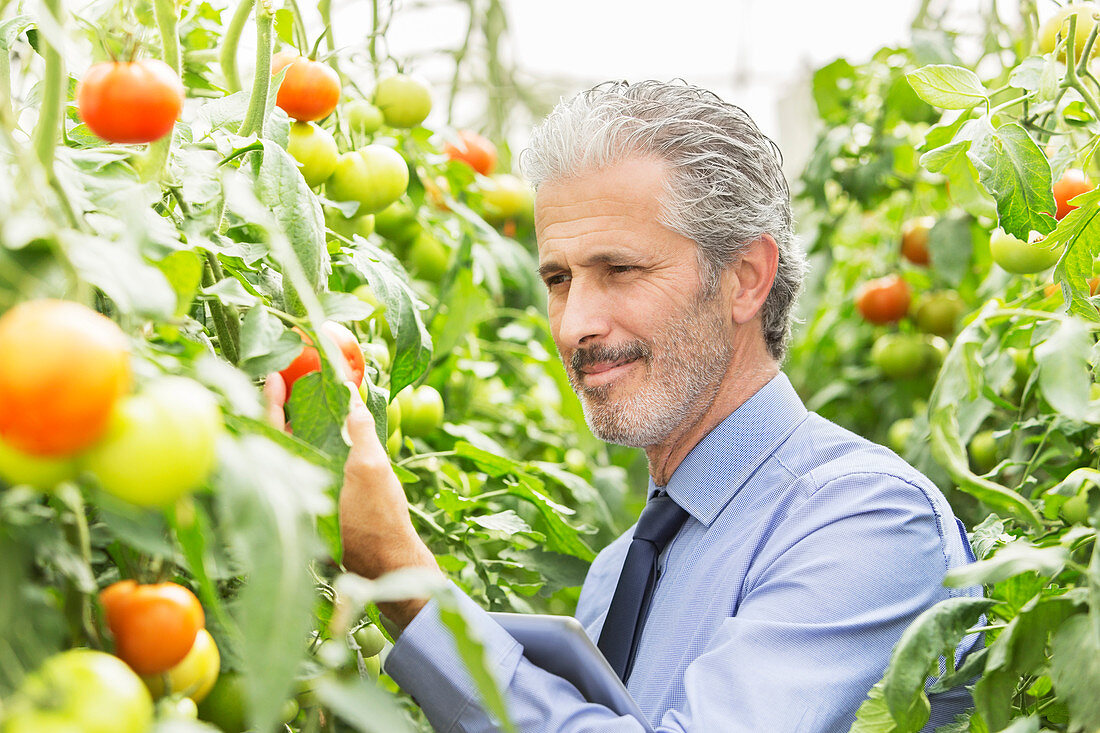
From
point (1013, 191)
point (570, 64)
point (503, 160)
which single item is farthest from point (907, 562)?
point (570, 64)

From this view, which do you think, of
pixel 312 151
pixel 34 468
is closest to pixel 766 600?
pixel 312 151

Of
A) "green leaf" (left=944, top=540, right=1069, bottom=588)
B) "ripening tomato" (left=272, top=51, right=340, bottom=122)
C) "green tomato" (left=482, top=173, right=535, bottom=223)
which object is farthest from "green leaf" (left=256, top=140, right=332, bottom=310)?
"green tomato" (left=482, top=173, right=535, bottom=223)

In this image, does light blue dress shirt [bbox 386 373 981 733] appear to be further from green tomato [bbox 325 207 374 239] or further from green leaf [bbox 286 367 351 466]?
green tomato [bbox 325 207 374 239]

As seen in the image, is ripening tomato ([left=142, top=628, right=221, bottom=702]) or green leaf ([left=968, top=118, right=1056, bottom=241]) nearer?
ripening tomato ([left=142, top=628, right=221, bottom=702])

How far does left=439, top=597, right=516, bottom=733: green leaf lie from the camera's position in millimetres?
419

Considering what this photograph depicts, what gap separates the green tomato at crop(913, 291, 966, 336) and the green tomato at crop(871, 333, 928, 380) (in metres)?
0.03

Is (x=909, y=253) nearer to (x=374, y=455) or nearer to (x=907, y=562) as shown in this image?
(x=907, y=562)

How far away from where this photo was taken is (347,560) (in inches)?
28.8

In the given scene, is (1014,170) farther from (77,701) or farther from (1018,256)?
(77,701)

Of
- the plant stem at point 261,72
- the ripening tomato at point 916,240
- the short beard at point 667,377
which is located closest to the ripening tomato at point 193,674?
the plant stem at point 261,72

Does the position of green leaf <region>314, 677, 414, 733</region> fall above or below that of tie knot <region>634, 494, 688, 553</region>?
above

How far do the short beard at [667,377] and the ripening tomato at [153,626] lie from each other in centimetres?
71

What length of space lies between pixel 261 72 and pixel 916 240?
1542 millimetres

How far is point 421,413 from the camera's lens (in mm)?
1138
